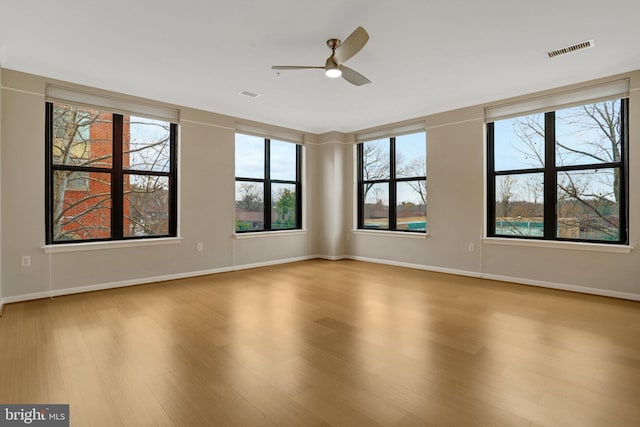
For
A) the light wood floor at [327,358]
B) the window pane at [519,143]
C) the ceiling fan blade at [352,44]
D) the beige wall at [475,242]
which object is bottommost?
the light wood floor at [327,358]

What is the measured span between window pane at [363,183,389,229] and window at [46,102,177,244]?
12.0ft

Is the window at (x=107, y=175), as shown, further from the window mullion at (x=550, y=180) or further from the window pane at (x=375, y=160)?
the window mullion at (x=550, y=180)

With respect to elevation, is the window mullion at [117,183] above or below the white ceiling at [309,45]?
below

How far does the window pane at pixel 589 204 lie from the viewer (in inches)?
158

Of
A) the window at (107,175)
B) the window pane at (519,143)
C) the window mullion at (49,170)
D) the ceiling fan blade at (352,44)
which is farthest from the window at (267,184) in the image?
the window pane at (519,143)

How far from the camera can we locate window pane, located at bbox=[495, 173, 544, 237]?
457cm

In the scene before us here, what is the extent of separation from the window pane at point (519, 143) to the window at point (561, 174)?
0.01 m

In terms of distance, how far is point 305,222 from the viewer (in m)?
6.66

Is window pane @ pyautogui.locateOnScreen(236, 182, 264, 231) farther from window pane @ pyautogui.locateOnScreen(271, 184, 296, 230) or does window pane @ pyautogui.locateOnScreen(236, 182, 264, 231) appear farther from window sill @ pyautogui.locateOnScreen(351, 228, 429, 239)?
window sill @ pyautogui.locateOnScreen(351, 228, 429, 239)

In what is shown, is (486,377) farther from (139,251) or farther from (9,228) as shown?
(9,228)

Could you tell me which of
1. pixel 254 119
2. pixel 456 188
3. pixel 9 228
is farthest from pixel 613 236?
pixel 9 228

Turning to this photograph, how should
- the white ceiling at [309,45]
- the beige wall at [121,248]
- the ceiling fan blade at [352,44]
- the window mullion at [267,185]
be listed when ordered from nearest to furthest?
the ceiling fan blade at [352,44] → the white ceiling at [309,45] → the beige wall at [121,248] → the window mullion at [267,185]

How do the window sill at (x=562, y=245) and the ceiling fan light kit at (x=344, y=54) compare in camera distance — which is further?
the window sill at (x=562, y=245)

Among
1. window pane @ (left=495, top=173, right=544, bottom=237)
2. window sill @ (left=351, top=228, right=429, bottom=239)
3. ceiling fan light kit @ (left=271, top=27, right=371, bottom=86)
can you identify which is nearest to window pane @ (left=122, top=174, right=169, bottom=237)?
ceiling fan light kit @ (left=271, top=27, right=371, bottom=86)
